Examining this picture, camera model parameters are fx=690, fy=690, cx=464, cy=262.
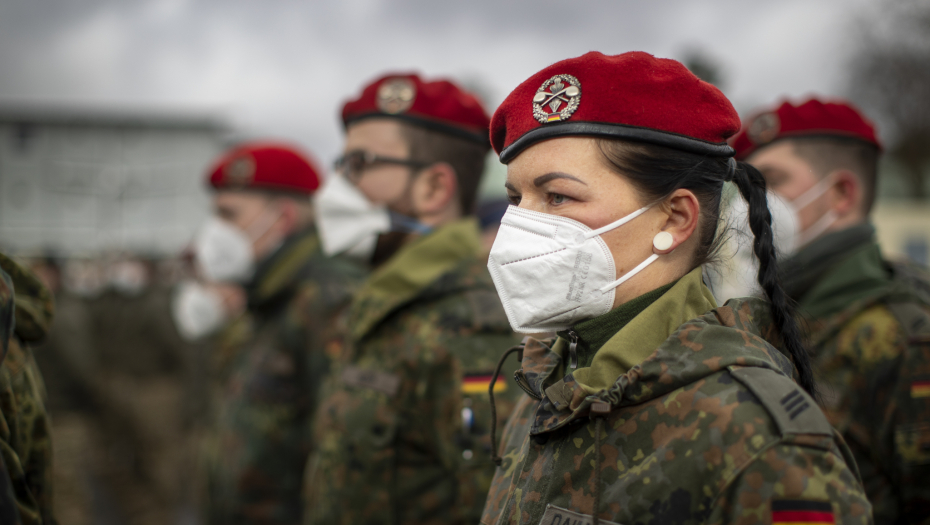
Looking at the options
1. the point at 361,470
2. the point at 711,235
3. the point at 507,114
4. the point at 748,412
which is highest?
the point at 507,114

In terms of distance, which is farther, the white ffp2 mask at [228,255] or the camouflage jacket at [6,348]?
the white ffp2 mask at [228,255]

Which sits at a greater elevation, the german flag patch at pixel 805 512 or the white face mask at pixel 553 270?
the white face mask at pixel 553 270

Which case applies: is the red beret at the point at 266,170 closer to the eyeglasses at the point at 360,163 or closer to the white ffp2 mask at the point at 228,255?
the white ffp2 mask at the point at 228,255

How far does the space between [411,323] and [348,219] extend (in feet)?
2.54

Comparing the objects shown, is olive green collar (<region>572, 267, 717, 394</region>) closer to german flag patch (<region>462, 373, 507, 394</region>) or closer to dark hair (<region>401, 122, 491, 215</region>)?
german flag patch (<region>462, 373, 507, 394</region>)

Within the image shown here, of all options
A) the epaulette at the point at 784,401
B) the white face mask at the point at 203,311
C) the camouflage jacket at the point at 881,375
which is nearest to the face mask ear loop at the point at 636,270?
the epaulette at the point at 784,401

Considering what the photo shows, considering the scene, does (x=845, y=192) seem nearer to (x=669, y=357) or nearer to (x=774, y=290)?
(x=774, y=290)

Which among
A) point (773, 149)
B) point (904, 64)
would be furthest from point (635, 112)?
point (904, 64)

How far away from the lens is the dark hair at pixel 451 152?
3252mm

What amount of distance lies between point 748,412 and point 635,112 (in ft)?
2.25

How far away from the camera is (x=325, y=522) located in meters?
2.82

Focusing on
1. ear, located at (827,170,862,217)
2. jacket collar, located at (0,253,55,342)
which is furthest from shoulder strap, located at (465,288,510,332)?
ear, located at (827,170,862,217)

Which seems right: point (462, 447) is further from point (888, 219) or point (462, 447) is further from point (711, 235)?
point (888, 219)

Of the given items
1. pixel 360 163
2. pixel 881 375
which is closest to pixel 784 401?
pixel 881 375
